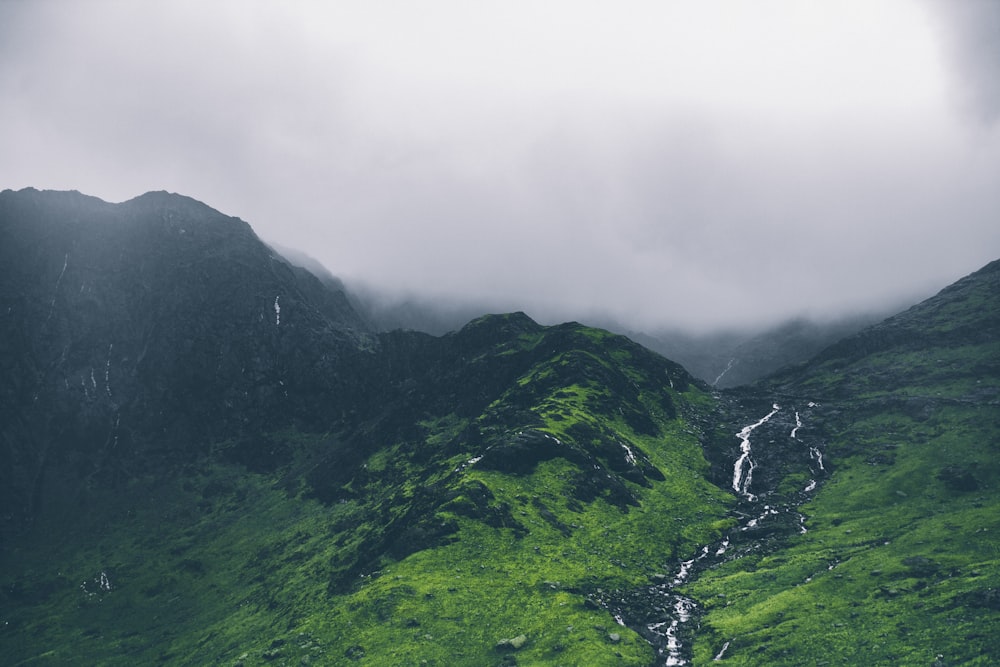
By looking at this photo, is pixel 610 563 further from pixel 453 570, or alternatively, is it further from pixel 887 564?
pixel 887 564

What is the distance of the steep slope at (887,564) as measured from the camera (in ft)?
239

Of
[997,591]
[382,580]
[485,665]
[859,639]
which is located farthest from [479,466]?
[997,591]

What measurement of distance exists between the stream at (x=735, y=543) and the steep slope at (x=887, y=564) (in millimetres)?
3008

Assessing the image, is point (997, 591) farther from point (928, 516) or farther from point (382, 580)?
point (382, 580)

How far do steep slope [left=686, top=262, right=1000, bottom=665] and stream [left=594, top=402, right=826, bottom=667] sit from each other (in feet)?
9.87

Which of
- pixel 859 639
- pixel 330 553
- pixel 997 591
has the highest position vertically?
pixel 997 591

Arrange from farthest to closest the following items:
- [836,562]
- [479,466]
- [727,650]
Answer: [479,466]
[836,562]
[727,650]

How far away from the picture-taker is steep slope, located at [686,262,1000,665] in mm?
72875

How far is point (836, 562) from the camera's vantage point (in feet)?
345

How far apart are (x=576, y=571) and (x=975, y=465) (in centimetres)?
10415

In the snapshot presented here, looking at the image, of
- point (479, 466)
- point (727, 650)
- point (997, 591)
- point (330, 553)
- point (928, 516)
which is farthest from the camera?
point (330, 553)

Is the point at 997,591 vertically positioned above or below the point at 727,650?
above

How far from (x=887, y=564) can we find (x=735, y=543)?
123 ft

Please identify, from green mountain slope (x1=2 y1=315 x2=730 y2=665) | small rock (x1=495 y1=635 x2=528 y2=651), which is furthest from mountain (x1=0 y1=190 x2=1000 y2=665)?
green mountain slope (x1=2 y1=315 x2=730 y2=665)
